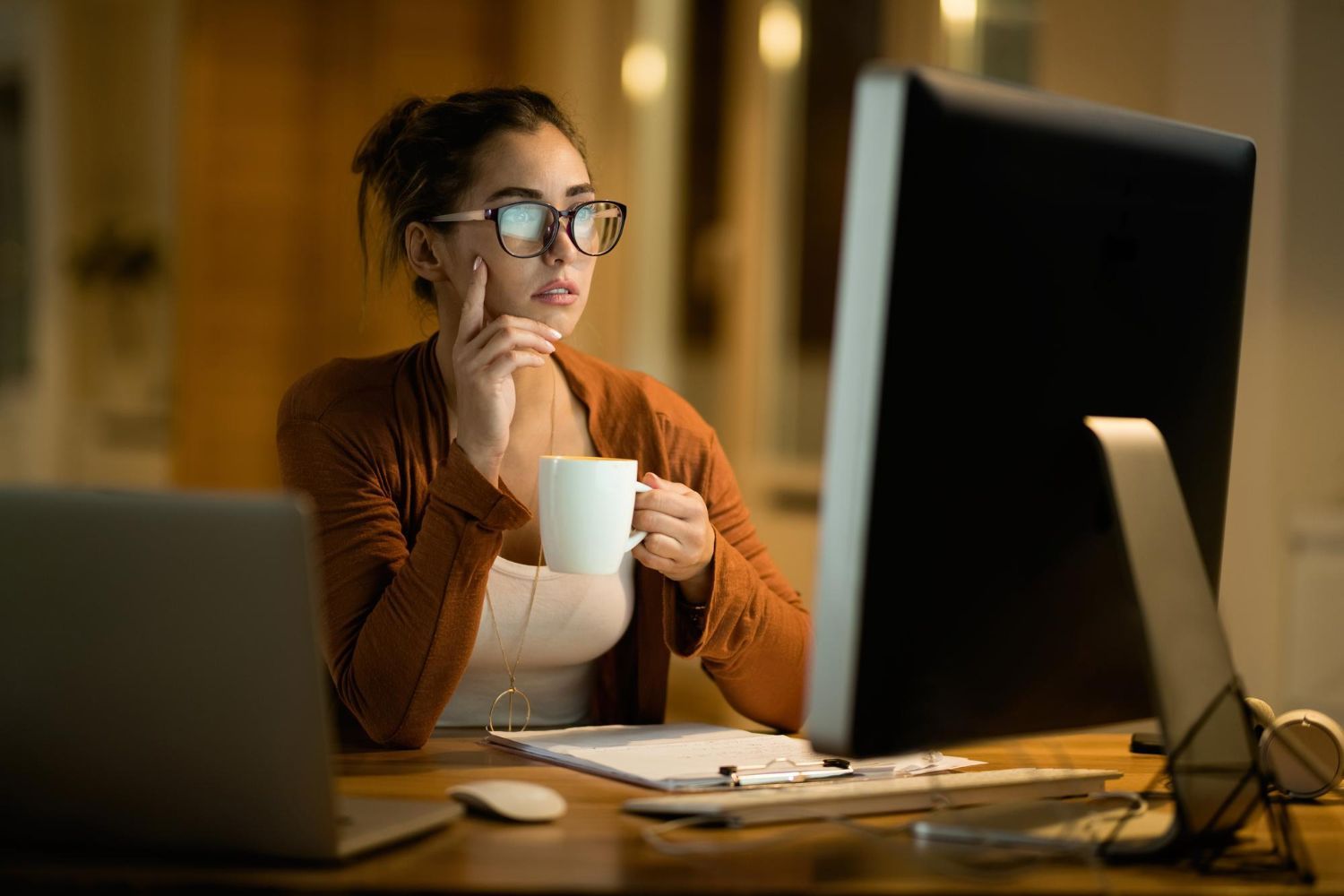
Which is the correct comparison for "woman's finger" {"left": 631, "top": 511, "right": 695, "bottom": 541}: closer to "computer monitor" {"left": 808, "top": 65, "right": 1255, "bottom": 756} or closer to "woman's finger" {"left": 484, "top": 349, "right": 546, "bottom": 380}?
"woman's finger" {"left": 484, "top": 349, "right": 546, "bottom": 380}

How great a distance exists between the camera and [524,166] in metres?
1.58

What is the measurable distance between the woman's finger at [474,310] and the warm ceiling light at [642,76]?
399 centimetres

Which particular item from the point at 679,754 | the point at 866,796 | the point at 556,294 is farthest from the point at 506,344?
the point at 866,796

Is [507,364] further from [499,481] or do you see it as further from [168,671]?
[168,671]

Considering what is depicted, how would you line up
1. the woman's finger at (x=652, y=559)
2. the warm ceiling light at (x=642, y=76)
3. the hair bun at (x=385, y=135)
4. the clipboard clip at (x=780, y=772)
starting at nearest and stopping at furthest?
the clipboard clip at (x=780, y=772)
the woman's finger at (x=652, y=559)
the hair bun at (x=385, y=135)
the warm ceiling light at (x=642, y=76)

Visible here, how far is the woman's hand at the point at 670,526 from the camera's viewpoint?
1317 millimetres

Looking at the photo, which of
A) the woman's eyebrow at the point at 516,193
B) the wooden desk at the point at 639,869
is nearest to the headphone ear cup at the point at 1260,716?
the wooden desk at the point at 639,869

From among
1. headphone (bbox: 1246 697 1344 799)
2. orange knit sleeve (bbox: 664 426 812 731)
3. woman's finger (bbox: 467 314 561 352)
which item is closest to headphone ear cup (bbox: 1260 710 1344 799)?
headphone (bbox: 1246 697 1344 799)

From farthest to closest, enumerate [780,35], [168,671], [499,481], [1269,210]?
[780,35], [1269,210], [499,481], [168,671]

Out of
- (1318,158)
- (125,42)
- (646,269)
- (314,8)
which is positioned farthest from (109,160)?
(1318,158)

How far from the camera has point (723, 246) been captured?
525 centimetres

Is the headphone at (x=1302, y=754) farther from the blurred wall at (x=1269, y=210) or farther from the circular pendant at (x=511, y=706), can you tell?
the blurred wall at (x=1269, y=210)

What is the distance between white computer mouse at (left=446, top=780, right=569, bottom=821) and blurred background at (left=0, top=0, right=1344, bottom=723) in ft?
10.00

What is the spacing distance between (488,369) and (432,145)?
0.34 meters
